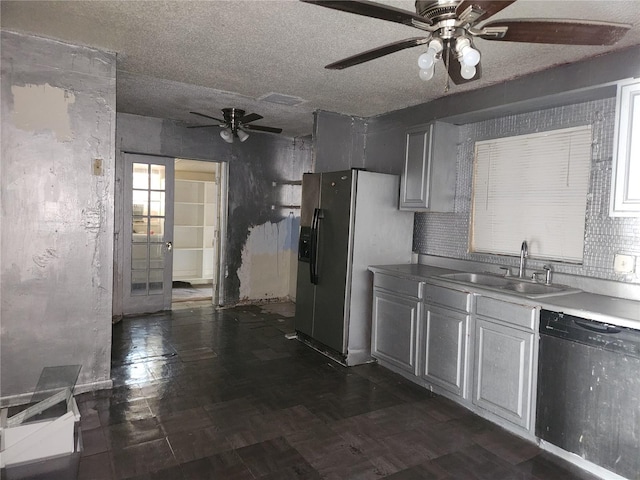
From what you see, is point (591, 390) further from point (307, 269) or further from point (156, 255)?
point (156, 255)

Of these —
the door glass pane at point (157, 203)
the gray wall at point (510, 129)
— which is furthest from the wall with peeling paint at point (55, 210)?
the door glass pane at point (157, 203)

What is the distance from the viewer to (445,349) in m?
3.26

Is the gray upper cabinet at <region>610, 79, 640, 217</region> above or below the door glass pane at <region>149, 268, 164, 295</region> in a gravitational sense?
above

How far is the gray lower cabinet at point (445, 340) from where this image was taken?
312 cm

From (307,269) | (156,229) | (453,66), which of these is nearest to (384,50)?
(453,66)

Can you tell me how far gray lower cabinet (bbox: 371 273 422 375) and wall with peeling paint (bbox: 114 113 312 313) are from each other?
284 centimetres

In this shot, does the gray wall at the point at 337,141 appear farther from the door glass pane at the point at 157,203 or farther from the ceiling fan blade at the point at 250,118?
the door glass pane at the point at 157,203

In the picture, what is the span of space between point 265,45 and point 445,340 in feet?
8.38

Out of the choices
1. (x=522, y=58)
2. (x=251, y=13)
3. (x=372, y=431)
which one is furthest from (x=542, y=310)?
(x=251, y=13)

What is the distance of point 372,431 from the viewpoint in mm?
2787

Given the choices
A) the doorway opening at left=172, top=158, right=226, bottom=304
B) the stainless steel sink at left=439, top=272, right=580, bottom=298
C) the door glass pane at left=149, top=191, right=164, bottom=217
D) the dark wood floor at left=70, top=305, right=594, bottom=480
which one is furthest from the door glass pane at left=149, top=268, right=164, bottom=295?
the stainless steel sink at left=439, top=272, right=580, bottom=298

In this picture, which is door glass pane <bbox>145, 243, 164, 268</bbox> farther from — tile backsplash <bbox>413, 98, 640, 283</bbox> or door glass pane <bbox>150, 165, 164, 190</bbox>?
tile backsplash <bbox>413, 98, 640, 283</bbox>

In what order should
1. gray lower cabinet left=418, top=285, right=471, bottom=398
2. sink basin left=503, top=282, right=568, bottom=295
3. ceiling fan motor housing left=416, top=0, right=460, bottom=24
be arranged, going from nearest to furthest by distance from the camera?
ceiling fan motor housing left=416, top=0, right=460, bottom=24, sink basin left=503, top=282, right=568, bottom=295, gray lower cabinet left=418, top=285, right=471, bottom=398

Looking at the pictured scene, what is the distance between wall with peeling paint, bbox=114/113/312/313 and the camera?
582 cm
